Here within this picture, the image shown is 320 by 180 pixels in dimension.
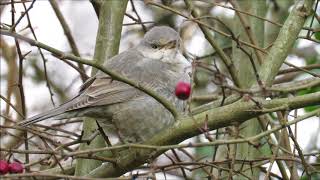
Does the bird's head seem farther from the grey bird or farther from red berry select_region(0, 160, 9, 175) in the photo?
red berry select_region(0, 160, 9, 175)

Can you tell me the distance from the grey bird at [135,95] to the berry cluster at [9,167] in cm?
101

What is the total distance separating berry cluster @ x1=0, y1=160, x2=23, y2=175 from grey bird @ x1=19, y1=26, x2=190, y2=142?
101 cm

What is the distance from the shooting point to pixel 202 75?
269 inches

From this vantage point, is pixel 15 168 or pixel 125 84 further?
pixel 125 84

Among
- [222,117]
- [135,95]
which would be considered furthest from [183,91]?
[135,95]

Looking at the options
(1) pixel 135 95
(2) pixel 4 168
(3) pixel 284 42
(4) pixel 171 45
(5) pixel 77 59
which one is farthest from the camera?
(4) pixel 171 45

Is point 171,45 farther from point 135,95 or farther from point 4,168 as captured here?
point 4,168

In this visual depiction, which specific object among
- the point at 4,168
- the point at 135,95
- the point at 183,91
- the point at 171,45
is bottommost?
the point at 4,168

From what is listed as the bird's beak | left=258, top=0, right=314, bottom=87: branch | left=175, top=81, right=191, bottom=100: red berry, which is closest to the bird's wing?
the bird's beak

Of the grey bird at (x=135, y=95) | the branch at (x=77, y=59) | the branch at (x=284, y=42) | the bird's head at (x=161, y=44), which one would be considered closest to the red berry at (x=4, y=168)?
the branch at (x=77, y=59)

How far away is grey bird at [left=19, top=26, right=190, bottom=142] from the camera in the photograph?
457cm

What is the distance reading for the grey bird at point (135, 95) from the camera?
15.0 ft

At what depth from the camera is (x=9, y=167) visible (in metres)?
3.31

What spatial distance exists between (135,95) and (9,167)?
5.18ft
